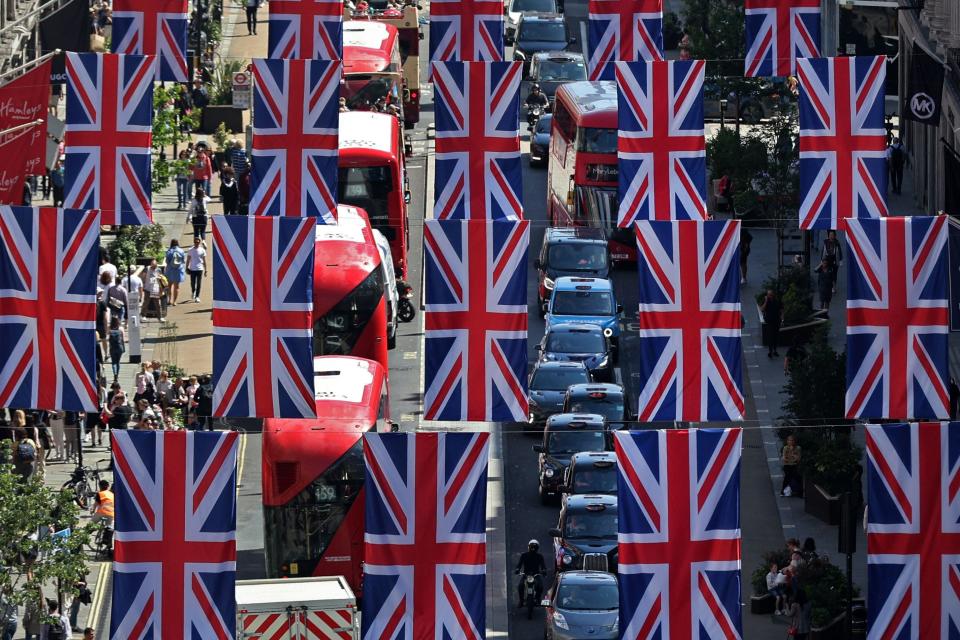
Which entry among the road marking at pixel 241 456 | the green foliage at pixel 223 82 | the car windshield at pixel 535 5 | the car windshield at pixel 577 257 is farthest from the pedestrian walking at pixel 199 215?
the car windshield at pixel 535 5

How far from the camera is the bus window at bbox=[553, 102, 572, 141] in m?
74.2

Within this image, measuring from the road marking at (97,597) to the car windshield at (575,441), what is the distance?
9990mm

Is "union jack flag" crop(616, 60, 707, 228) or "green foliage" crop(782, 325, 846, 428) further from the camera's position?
"green foliage" crop(782, 325, 846, 428)

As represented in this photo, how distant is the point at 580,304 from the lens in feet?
224

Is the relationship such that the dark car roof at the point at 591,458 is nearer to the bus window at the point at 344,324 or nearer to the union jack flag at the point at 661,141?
the bus window at the point at 344,324

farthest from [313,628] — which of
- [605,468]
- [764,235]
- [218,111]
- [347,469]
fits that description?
[218,111]

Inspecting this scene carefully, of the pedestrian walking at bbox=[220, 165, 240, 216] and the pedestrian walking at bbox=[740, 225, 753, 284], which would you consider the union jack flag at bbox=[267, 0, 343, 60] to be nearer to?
the pedestrian walking at bbox=[220, 165, 240, 216]

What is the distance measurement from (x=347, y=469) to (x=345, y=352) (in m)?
10.1

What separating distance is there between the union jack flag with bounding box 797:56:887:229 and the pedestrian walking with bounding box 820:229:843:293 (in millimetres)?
17428

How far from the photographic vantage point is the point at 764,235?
77.4 metres

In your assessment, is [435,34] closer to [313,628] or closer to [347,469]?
[347,469]

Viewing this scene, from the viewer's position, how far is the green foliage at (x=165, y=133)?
3051 inches

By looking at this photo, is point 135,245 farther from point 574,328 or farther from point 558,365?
point 558,365

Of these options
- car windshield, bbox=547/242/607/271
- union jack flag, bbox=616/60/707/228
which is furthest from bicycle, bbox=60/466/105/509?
car windshield, bbox=547/242/607/271
